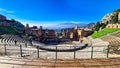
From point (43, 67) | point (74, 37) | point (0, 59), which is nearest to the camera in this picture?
point (43, 67)

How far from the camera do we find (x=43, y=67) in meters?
10.1

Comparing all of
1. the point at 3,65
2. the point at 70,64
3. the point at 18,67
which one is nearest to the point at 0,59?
the point at 3,65

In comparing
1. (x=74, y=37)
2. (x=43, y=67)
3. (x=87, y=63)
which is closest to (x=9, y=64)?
(x=43, y=67)

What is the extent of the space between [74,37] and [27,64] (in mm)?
79385

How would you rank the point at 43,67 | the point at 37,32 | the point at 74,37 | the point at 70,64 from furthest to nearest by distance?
the point at 37,32 → the point at 74,37 → the point at 70,64 → the point at 43,67

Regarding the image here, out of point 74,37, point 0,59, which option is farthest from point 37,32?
point 0,59

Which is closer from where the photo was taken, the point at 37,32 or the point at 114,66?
the point at 114,66

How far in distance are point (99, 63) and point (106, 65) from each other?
0.56 m

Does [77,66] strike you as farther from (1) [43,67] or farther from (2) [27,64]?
(2) [27,64]

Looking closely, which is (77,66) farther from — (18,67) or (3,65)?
(3,65)

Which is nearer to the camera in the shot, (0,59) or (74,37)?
(0,59)

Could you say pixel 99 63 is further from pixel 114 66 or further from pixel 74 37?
pixel 74 37

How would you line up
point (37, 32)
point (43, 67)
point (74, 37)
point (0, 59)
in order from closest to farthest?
1. point (43, 67)
2. point (0, 59)
3. point (74, 37)
4. point (37, 32)

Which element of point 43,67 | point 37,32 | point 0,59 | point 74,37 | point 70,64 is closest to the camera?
point 43,67
